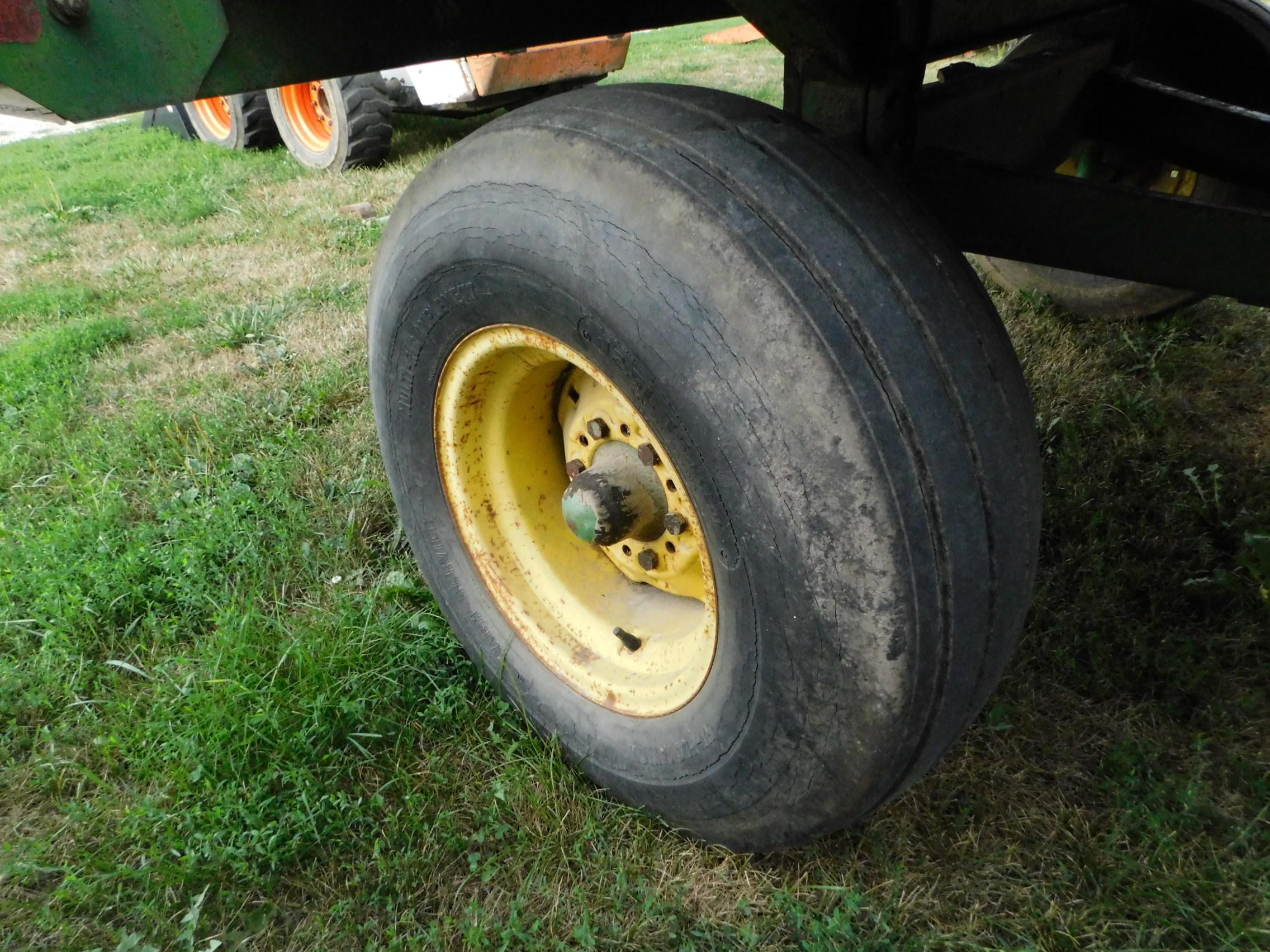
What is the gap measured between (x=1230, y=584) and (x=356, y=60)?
208cm

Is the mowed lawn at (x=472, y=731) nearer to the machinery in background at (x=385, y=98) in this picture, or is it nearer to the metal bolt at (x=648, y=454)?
the metal bolt at (x=648, y=454)

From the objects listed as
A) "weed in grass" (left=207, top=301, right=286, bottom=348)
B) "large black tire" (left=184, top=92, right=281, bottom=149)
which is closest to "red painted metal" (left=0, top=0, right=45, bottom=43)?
"weed in grass" (left=207, top=301, right=286, bottom=348)

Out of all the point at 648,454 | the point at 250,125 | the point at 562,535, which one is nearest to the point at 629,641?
the point at 562,535

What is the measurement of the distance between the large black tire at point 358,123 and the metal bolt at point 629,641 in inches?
201

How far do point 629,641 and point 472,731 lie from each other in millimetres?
429

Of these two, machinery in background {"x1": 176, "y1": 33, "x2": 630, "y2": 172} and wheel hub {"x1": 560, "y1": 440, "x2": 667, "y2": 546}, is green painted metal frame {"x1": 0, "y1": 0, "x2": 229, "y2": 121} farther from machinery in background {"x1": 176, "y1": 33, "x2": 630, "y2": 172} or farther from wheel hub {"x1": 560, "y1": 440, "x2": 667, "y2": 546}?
machinery in background {"x1": 176, "y1": 33, "x2": 630, "y2": 172}

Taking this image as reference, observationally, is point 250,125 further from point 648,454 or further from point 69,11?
point 648,454

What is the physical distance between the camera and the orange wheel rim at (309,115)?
21.6 ft

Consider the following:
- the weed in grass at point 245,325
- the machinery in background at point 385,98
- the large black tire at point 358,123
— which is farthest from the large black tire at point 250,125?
the weed in grass at point 245,325

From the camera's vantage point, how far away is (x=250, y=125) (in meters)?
6.90

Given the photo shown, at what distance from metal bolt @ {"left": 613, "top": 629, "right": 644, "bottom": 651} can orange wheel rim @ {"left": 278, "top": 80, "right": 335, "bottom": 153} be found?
5.86 metres

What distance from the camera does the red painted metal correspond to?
4.21 feet

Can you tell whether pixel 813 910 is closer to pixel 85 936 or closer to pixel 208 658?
pixel 85 936

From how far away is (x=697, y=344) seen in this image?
122cm
